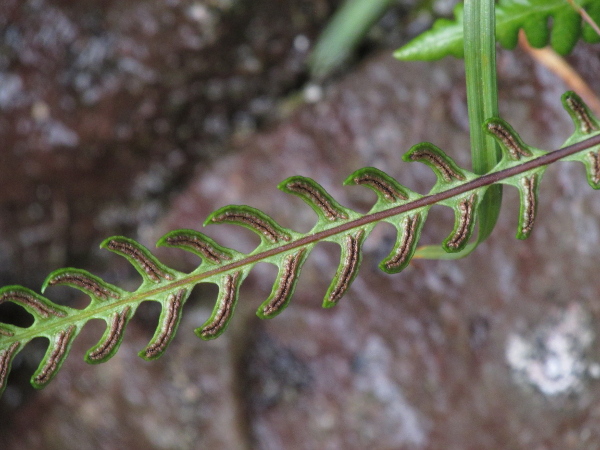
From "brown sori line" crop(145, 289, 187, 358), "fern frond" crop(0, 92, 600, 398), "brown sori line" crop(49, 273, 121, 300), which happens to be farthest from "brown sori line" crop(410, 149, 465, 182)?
"brown sori line" crop(49, 273, 121, 300)

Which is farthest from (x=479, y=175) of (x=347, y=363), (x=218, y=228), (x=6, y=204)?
(x=6, y=204)

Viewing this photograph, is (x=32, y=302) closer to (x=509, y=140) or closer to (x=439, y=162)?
(x=439, y=162)

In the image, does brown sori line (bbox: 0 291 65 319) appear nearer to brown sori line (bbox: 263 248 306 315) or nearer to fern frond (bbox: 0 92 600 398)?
fern frond (bbox: 0 92 600 398)

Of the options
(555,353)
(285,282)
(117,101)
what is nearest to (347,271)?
(285,282)

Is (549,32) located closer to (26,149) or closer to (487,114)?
(487,114)

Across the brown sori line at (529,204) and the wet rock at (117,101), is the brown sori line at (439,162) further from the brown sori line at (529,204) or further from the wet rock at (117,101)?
the wet rock at (117,101)

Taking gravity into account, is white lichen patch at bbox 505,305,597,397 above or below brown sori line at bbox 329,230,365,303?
below
